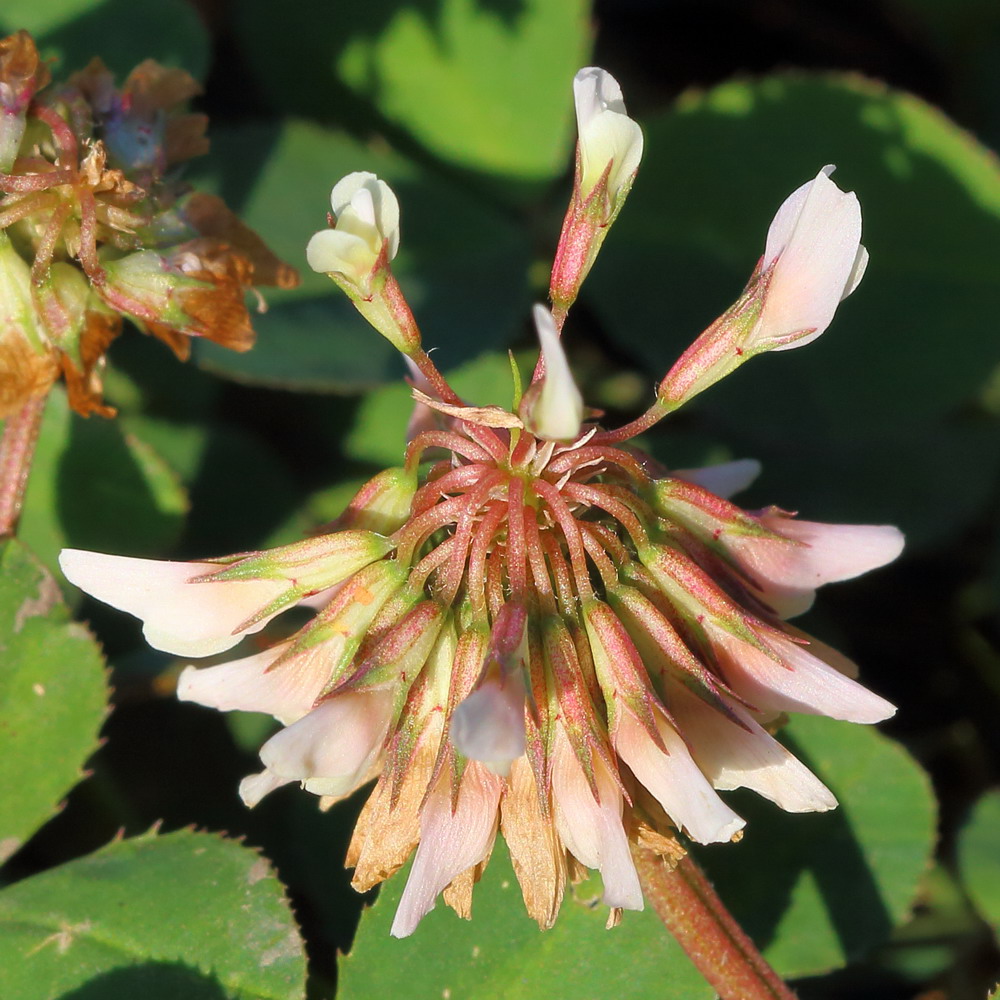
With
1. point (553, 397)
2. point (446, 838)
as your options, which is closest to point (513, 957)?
point (446, 838)

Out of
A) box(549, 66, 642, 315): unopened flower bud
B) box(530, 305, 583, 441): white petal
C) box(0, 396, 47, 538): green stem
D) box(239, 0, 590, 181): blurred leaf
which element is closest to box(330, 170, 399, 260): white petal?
box(549, 66, 642, 315): unopened flower bud

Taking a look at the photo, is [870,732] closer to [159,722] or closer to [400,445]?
[400,445]

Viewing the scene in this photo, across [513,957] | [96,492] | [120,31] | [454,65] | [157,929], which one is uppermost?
[454,65]

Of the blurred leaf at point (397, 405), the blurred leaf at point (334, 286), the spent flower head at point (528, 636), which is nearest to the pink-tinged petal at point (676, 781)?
the spent flower head at point (528, 636)

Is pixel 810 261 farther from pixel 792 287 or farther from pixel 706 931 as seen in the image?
pixel 706 931

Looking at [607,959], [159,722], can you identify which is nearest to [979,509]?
[607,959]

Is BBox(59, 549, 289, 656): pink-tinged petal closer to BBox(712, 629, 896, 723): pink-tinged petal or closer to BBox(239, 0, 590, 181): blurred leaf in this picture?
BBox(712, 629, 896, 723): pink-tinged petal
